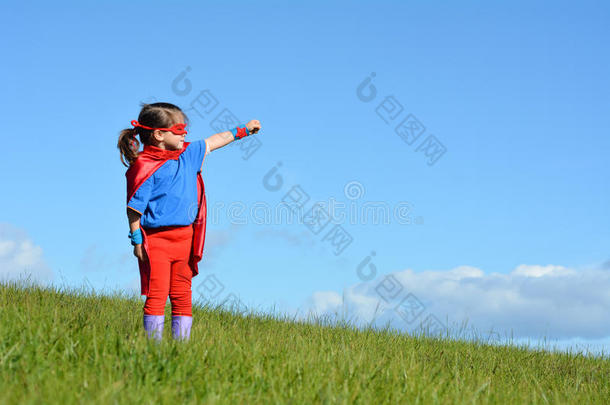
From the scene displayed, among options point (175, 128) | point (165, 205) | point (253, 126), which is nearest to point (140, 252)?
point (165, 205)

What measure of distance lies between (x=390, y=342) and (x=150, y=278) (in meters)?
3.00

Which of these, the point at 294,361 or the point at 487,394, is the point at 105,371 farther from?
the point at 487,394

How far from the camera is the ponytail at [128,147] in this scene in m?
5.41

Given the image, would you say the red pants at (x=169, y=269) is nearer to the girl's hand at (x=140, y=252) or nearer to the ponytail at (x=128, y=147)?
the girl's hand at (x=140, y=252)

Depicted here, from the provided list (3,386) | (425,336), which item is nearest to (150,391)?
(3,386)

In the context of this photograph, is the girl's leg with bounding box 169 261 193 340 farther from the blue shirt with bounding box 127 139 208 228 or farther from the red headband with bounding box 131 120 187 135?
the red headband with bounding box 131 120 187 135

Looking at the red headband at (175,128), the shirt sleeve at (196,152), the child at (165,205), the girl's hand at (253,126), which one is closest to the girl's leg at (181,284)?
the child at (165,205)

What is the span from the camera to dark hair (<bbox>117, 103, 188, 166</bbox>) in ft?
17.8

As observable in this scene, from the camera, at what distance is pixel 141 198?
5117 mm

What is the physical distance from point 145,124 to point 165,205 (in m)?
0.90

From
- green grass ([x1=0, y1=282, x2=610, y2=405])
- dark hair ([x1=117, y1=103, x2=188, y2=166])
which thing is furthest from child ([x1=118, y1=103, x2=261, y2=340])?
green grass ([x1=0, y1=282, x2=610, y2=405])

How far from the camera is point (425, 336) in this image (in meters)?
7.56

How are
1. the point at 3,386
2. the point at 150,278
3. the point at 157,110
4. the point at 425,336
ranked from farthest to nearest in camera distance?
the point at 425,336, the point at 157,110, the point at 150,278, the point at 3,386

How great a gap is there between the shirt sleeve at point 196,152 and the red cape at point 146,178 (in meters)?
0.07
